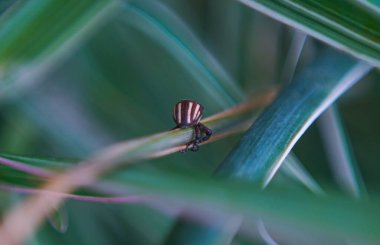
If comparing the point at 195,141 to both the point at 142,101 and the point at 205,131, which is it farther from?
the point at 142,101

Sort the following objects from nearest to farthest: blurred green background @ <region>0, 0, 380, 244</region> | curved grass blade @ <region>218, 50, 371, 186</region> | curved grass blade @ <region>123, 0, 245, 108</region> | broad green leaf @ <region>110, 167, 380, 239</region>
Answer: broad green leaf @ <region>110, 167, 380, 239</region>
curved grass blade @ <region>218, 50, 371, 186</region>
curved grass blade @ <region>123, 0, 245, 108</region>
blurred green background @ <region>0, 0, 380, 244</region>

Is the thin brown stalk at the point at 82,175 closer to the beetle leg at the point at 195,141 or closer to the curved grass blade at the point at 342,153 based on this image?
the beetle leg at the point at 195,141

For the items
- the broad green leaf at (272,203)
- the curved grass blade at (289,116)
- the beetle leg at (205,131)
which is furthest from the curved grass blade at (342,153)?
the broad green leaf at (272,203)

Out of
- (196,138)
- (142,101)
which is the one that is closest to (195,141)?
(196,138)

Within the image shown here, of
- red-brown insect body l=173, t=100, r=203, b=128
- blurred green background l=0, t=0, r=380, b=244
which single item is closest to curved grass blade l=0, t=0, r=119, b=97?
red-brown insect body l=173, t=100, r=203, b=128

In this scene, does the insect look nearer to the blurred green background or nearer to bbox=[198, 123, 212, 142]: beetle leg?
bbox=[198, 123, 212, 142]: beetle leg

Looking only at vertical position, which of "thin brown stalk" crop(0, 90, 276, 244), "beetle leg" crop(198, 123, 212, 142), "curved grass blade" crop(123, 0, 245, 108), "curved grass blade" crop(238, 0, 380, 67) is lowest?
"thin brown stalk" crop(0, 90, 276, 244)
